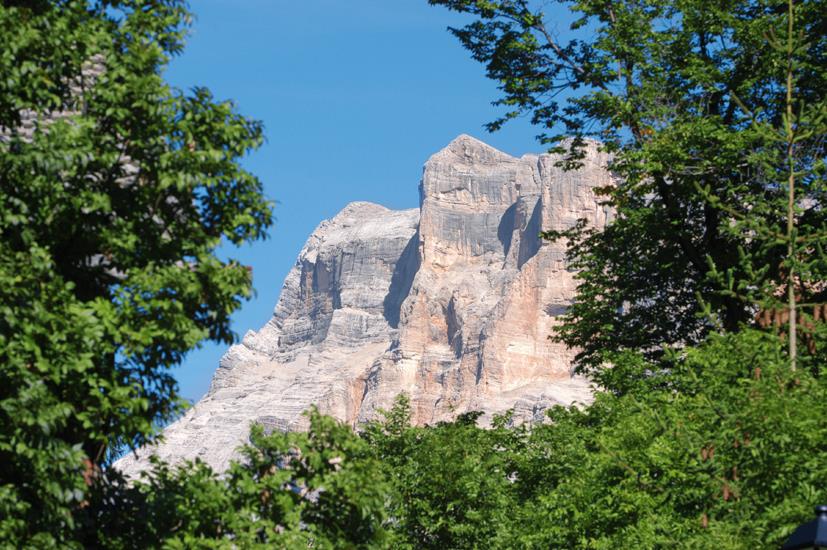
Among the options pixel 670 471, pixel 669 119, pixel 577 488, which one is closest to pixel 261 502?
pixel 670 471

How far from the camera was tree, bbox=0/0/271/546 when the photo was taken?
12.5m

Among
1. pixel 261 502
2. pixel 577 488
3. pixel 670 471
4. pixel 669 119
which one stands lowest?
pixel 261 502

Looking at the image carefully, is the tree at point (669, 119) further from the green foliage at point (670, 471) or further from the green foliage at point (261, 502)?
the green foliage at point (261, 502)

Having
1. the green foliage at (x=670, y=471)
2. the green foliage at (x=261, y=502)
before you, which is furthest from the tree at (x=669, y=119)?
the green foliage at (x=261, y=502)

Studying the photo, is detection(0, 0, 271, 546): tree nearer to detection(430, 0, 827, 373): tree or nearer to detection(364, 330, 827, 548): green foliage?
detection(364, 330, 827, 548): green foliage

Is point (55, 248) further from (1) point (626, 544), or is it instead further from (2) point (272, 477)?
(1) point (626, 544)

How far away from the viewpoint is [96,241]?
13711 mm

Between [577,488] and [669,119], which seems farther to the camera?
[669,119]

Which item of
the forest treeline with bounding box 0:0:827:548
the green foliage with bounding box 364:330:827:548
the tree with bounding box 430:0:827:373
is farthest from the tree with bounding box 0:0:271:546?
the tree with bounding box 430:0:827:373

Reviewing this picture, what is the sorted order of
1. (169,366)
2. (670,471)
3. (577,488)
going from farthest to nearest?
(577,488), (670,471), (169,366)

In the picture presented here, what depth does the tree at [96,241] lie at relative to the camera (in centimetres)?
1245

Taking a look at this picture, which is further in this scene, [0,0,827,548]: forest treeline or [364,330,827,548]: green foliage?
[364,330,827,548]: green foliage

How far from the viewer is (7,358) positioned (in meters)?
12.6

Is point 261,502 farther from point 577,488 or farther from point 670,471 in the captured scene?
point 577,488
